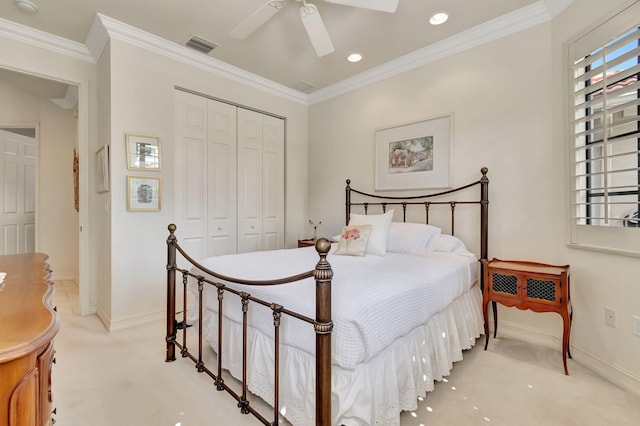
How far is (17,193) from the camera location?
187 inches

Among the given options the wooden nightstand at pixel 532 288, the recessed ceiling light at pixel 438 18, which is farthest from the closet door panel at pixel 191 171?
the wooden nightstand at pixel 532 288

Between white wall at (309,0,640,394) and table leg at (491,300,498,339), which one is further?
table leg at (491,300,498,339)

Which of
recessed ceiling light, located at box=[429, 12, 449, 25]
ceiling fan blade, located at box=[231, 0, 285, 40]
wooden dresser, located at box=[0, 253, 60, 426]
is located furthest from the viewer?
recessed ceiling light, located at box=[429, 12, 449, 25]

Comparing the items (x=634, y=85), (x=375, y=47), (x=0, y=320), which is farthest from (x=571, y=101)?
(x=0, y=320)

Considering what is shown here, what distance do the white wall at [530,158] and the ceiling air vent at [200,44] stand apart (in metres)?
2.02

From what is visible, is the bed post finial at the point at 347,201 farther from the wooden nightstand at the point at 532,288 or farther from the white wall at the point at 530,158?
the wooden nightstand at the point at 532,288

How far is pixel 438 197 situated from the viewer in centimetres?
320

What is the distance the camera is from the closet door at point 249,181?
388 cm

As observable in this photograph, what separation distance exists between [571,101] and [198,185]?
11.3 feet

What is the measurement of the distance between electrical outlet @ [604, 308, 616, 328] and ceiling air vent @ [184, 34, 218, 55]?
393 centimetres

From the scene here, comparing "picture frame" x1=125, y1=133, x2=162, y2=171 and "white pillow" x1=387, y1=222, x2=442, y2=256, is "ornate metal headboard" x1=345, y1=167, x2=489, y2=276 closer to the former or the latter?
"white pillow" x1=387, y1=222, x2=442, y2=256

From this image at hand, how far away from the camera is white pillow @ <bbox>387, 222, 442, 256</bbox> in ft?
9.09

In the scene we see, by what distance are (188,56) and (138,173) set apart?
1.36 metres

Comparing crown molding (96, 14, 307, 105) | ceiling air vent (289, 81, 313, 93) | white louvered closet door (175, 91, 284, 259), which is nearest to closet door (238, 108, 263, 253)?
white louvered closet door (175, 91, 284, 259)
